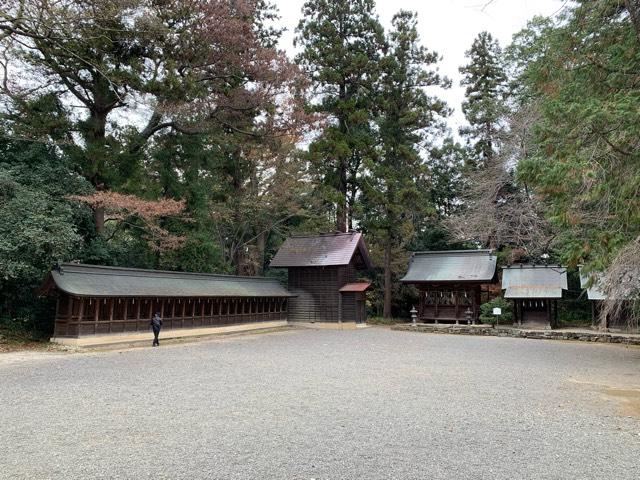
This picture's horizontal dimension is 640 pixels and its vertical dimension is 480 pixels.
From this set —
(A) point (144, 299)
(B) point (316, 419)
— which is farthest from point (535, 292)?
(B) point (316, 419)

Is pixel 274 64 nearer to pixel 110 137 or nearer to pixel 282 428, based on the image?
pixel 110 137

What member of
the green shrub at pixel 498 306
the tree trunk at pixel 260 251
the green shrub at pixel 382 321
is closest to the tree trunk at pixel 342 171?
the tree trunk at pixel 260 251

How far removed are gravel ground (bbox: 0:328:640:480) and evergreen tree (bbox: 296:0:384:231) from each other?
58.6ft

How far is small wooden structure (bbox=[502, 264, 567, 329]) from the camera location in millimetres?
22156

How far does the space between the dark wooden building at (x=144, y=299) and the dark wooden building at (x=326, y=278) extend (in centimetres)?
224

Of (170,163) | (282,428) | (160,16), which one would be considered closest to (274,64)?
(160,16)

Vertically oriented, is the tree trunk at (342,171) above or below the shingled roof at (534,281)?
above

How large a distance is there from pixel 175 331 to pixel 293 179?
12.5m

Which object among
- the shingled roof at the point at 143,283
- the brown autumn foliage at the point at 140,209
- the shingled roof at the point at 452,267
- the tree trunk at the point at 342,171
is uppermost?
the tree trunk at the point at 342,171

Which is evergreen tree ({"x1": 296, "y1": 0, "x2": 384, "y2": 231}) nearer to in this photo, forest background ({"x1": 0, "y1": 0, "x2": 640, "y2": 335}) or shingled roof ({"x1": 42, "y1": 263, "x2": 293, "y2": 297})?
forest background ({"x1": 0, "y1": 0, "x2": 640, "y2": 335})

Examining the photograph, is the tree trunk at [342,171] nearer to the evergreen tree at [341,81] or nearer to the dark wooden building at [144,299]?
the evergreen tree at [341,81]

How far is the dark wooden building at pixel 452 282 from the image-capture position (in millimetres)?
24850

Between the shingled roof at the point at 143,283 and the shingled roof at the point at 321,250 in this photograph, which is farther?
the shingled roof at the point at 321,250

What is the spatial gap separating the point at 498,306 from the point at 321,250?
1035cm
